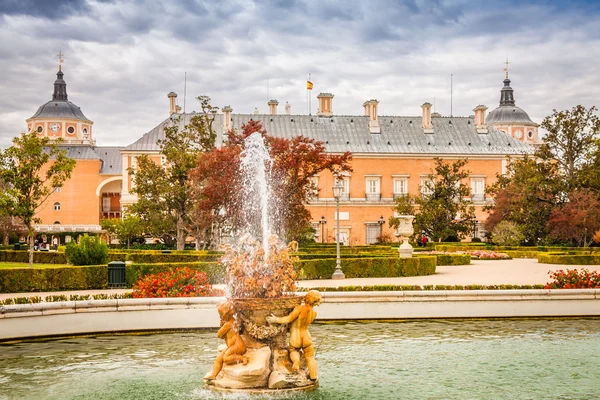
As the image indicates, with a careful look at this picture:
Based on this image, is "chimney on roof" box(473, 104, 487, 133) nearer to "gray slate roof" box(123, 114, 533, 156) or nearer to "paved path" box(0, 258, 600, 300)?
"gray slate roof" box(123, 114, 533, 156)

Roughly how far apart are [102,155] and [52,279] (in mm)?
69779

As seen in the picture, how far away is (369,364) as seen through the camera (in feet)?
33.8

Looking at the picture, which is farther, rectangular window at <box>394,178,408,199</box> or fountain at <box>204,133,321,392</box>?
rectangular window at <box>394,178,408,199</box>

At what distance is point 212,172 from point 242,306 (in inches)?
835

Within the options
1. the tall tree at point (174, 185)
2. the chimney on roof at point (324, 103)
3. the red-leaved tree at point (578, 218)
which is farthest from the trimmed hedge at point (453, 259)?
the chimney on roof at point (324, 103)

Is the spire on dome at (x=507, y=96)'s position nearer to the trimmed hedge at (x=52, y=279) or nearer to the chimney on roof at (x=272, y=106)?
the chimney on roof at (x=272, y=106)

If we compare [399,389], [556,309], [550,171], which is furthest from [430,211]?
[399,389]

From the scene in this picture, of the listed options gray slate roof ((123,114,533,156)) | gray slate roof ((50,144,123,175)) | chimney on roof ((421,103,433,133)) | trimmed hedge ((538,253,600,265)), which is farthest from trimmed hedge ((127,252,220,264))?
gray slate roof ((50,144,123,175))

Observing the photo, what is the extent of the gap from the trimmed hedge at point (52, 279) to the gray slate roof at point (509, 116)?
3468 inches

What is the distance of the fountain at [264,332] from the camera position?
8477mm

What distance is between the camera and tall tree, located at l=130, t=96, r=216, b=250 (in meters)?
36.8

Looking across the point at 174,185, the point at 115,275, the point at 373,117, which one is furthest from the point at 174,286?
the point at 373,117

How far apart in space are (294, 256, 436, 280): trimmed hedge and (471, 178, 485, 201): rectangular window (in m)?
38.7

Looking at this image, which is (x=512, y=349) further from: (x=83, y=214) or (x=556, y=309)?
(x=83, y=214)
